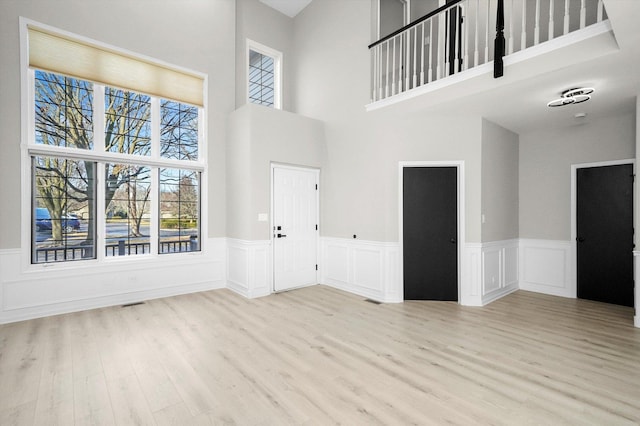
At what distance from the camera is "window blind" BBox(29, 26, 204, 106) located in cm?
421

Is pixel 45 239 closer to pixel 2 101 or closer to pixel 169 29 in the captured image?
pixel 2 101

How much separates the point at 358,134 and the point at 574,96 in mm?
2851

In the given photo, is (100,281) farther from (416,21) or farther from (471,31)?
(471,31)

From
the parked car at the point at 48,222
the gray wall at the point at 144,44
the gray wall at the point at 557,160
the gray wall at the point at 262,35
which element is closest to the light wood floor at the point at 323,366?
the parked car at the point at 48,222

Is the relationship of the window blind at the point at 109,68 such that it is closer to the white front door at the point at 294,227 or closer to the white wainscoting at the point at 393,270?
the white front door at the point at 294,227

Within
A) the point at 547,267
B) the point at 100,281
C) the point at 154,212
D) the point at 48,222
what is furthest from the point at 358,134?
the point at 48,222

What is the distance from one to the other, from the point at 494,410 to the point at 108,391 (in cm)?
285

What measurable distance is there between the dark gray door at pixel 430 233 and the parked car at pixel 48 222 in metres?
4.80

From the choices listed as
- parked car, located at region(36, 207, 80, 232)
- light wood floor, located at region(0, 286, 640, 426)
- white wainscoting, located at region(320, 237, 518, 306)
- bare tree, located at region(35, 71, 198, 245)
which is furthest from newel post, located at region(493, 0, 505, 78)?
parked car, located at region(36, 207, 80, 232)

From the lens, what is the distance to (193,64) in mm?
5449

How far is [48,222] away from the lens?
428 cm

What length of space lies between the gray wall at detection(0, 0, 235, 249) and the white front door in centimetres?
108

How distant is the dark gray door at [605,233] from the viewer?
4.61 meters

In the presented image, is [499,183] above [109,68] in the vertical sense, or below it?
below
